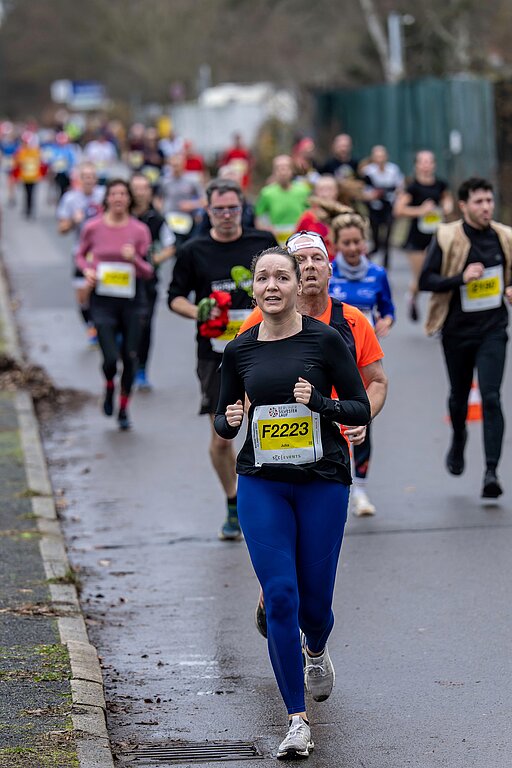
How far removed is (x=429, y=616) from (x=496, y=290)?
9.31ft

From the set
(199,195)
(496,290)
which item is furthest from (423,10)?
(496,290)

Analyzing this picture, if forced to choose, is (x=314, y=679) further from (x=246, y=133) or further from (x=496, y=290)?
(x=246, y=133)

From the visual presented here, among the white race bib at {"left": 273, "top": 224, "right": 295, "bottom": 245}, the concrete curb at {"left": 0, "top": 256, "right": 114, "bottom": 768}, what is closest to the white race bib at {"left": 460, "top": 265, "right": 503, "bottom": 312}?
the concrete curb at {"left": 0, "top": 256, "right": 114, "bottom": 768}

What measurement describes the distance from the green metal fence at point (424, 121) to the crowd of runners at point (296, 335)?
8.63 metres

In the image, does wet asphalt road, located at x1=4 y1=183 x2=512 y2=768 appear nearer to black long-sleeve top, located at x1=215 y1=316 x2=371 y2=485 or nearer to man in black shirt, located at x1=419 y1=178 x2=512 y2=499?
man in black shirt, located at x1=419 y1=178 x2=512 y2=499

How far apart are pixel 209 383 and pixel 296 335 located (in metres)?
3.33

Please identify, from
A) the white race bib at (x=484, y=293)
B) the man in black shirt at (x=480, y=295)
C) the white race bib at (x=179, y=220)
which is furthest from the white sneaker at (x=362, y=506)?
the white race bib at (x=179, y=220)

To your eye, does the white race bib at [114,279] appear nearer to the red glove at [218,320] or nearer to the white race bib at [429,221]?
the red glove at [218,320]

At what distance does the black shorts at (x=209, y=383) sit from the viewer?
8977mm

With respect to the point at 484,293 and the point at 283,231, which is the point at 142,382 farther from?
the point at 484,293

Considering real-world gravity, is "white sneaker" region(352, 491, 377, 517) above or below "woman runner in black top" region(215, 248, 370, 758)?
below

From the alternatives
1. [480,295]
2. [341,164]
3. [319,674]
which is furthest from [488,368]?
[341,164]

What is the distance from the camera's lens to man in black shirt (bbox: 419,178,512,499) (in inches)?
376

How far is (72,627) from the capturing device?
7.18 metres
